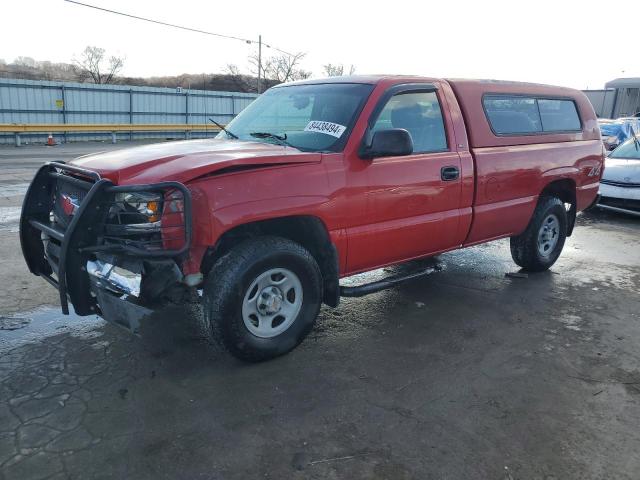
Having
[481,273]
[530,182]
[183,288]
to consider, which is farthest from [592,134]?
[183,288]

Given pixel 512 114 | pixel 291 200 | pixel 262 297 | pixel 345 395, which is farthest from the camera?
pixel 512 114

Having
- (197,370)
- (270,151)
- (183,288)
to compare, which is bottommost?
(197,370)

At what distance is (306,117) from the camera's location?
434cm

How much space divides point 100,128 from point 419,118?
19.4 m

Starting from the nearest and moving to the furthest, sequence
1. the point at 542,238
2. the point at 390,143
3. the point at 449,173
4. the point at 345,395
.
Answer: the point at 345,395
the point at 390,143
the point at 449,173
the point at 542,238

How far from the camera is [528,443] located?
2.91 metres

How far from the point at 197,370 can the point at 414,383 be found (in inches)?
56.3

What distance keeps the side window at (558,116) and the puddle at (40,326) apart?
475cm

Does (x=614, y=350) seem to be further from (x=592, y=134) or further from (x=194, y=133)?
(x=194, y=133)

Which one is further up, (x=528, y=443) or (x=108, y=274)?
(x=108, y=274)

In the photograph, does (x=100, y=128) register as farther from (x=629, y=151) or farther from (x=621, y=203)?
(x=621, y=203)

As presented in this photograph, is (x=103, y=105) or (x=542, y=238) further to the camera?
(x=103, y=105)

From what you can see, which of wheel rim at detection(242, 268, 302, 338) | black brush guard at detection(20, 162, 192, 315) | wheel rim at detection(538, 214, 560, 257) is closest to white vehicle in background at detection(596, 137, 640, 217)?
wheel rim at detection(538, 214, 560, 257)

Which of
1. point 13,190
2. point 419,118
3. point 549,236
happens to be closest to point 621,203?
point 549,236
